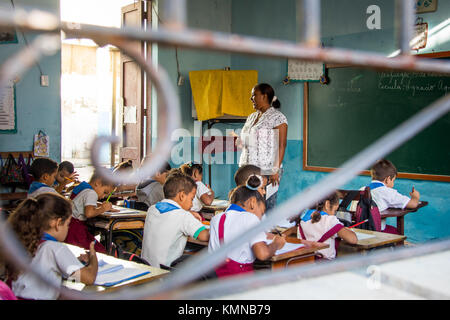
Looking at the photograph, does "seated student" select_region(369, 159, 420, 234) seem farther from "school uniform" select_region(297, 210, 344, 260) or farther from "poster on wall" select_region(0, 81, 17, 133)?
"poster on wall" select_region(0, 81, 17, 133)

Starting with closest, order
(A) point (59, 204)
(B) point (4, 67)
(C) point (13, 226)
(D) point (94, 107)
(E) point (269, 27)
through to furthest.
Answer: (B) point (4, 67)
(C) point (13, 226)
(A) point (59, 204)
(E) point (269, 27)
(D) point (94, 107)

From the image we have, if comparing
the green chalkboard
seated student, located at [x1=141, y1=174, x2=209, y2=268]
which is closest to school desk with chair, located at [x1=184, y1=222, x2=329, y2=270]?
seated student, located at [x1=141, y1=174, x2=209, y2=268]

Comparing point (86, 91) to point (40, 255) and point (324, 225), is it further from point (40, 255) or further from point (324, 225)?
point (40, 255)

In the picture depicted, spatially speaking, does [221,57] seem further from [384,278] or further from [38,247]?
[384,278]

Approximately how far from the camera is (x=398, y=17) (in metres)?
0.73

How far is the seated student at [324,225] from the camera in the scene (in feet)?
10.1

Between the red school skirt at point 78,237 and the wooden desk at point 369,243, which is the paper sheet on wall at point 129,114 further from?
the wooden desk at point 369,243

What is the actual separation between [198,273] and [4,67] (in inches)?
11.8

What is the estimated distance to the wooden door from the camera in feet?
20.9

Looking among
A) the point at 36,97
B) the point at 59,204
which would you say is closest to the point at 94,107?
the point at 36,97

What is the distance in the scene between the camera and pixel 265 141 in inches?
162

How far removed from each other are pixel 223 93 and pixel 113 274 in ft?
14.4

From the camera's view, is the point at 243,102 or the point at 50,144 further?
the point at 243,102

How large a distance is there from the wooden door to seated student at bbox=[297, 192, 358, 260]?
3.61 meters
